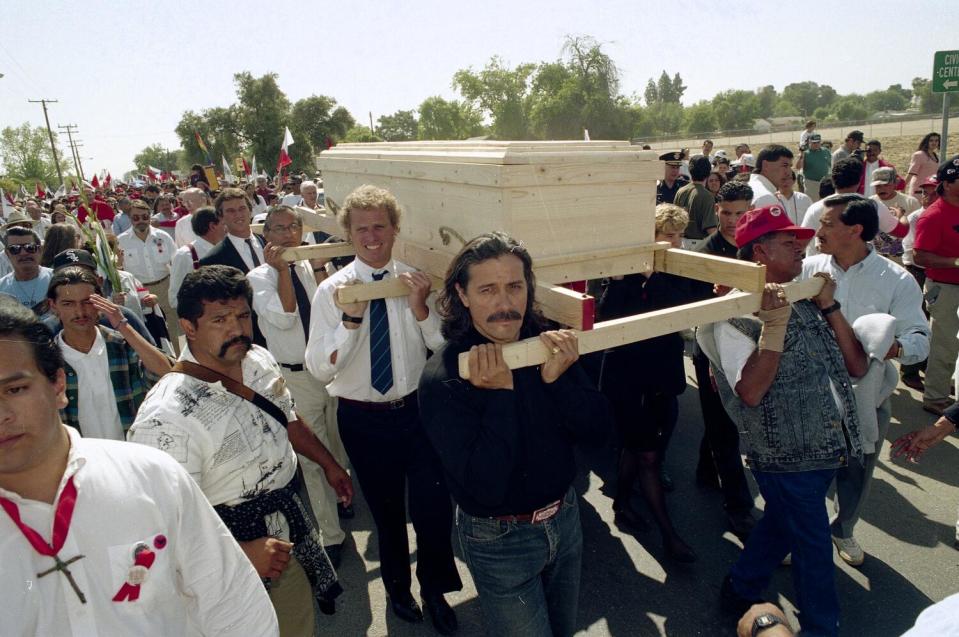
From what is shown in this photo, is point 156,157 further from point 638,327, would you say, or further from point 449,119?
point 638,327

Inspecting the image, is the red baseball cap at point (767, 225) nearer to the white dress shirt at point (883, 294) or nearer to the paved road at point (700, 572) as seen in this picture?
the white dress shirt at point (883, 294)

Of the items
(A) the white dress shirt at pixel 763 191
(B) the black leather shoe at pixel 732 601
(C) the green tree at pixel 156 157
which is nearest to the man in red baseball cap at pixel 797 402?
(B) the black leather shoe at pixel 732 601

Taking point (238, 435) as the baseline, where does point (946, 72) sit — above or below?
above

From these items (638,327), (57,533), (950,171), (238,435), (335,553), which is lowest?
(335,553)

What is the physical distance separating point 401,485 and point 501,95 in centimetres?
5748

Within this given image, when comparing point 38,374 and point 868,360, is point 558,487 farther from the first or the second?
point 868,360

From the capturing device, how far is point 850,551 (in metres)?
3.50

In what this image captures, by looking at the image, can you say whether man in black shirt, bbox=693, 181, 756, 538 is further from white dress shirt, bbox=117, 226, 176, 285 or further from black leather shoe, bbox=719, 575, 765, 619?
white dress shirt, bbox=117, 226, 176, 285

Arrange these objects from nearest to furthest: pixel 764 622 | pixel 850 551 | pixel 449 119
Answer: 1. pixel 764 622
2. pixel 850 551
3. pixel 449 119

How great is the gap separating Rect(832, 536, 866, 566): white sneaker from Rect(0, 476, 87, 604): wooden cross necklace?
3.76 metres

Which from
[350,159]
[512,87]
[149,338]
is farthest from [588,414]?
[512,87]

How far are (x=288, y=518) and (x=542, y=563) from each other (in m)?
0.98

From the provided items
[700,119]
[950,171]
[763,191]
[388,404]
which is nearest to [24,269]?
[388,404]

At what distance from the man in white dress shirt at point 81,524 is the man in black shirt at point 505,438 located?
800 mm
